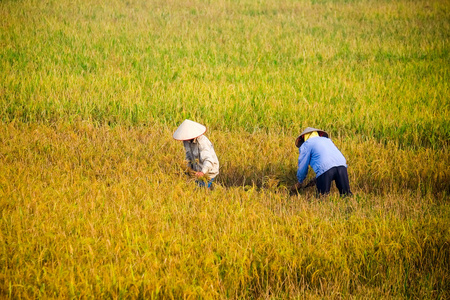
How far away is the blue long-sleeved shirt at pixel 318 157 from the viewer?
4.39 metres

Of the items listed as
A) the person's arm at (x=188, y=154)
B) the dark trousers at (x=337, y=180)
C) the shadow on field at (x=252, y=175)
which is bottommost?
the shadow on field at (x=252, y=175)

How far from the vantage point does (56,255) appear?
3031 mm

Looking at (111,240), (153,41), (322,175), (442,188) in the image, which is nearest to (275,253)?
(111,240)

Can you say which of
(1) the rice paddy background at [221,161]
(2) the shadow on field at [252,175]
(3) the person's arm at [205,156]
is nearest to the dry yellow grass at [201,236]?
(1) the rice paddy background at [221,161]

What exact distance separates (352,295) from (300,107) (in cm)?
396

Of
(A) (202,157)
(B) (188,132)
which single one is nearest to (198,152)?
(A) (202,157)

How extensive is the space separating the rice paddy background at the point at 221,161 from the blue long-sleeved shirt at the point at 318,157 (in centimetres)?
31

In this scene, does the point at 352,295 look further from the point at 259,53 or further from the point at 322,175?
the point at 259,53

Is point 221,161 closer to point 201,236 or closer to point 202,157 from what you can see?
point 202,157

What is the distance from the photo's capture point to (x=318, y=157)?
4.43 metres

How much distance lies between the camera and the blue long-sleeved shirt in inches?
173

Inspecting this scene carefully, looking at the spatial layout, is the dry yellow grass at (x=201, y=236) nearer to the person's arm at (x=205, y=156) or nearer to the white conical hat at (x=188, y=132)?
the person's arm at (x=205, y=156)

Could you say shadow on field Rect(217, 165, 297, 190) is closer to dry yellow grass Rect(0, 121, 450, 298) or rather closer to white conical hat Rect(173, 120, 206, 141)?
dry yellow grass Rect(0, 121, 450, 298)

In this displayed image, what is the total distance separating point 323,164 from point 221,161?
133 centimetres
